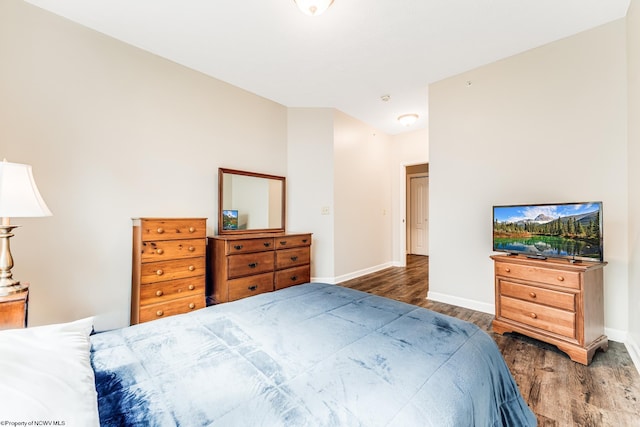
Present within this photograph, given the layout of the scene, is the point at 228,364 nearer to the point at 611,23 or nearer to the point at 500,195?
the point at 500,195

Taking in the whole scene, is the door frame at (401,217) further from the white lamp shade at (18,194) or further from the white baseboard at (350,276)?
the white lamp shade at (18,194)

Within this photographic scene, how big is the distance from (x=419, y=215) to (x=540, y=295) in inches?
201

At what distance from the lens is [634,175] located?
2059 mm

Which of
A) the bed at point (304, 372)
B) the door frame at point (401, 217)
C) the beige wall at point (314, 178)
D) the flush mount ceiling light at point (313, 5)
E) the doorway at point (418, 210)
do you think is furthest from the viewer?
the doorway at point (418, 210)

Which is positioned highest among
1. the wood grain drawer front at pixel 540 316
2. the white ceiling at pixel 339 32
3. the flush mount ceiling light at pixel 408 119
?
the white ceiling at pixel 339 32

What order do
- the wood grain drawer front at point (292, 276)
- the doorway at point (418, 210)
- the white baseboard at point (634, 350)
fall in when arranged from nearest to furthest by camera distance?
the white baseboard at point (634, 350)
the wood grain drawer front at point (292, 276)
the doorway at point (418, 210)

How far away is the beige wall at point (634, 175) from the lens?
77.2 inches

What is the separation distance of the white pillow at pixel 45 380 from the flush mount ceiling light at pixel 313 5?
7.81 feet

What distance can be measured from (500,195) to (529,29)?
1532mm

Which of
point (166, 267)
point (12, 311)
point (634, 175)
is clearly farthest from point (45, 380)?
point (634, 175)

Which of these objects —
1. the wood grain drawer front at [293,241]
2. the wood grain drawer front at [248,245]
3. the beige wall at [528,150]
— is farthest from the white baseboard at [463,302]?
the wood grain drawer front at [248,245]

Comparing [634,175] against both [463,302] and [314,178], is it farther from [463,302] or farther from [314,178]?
[314,178]

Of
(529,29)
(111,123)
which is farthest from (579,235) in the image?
(111,123)

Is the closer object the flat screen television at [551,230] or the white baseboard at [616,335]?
the flat screen television at [551,230]
